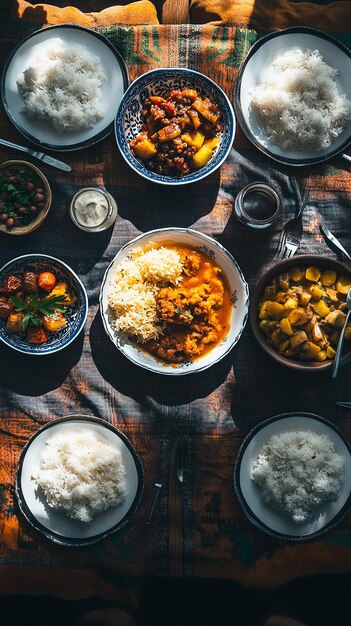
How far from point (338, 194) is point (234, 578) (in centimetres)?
227

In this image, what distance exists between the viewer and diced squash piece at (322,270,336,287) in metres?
3.39

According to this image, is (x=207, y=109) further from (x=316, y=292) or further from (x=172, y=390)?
(x=172, y=390)

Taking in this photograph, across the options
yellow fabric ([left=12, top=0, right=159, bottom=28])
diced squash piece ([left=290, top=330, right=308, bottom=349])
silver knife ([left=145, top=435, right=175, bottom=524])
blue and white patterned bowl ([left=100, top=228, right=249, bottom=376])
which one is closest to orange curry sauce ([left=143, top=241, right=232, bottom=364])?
blue and white patterned bowl ([left=100, top=228, right=249, bottom=376])

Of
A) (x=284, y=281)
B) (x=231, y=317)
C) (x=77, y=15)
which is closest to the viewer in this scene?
(x=284, y=281)

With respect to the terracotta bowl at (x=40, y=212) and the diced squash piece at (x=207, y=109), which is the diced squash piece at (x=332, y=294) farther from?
the terracotta bowl at (x=40, y=212)

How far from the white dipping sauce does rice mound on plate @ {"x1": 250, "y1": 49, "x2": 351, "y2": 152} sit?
40.1 inches

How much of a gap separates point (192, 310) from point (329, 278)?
2.52 ft

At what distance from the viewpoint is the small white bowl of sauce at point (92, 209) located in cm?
347

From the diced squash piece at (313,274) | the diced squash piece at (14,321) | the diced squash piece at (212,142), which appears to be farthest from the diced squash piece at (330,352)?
the diced squash piece at (14,321)

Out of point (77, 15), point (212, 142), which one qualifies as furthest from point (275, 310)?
point (77, 15)

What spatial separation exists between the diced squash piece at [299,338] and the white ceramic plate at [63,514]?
41.3 inches

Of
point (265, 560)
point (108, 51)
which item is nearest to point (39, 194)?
point (108, 51)

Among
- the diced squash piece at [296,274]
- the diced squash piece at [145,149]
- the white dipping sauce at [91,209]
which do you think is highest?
the diced squash piece at [145,149]

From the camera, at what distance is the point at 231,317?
3.51 metres
